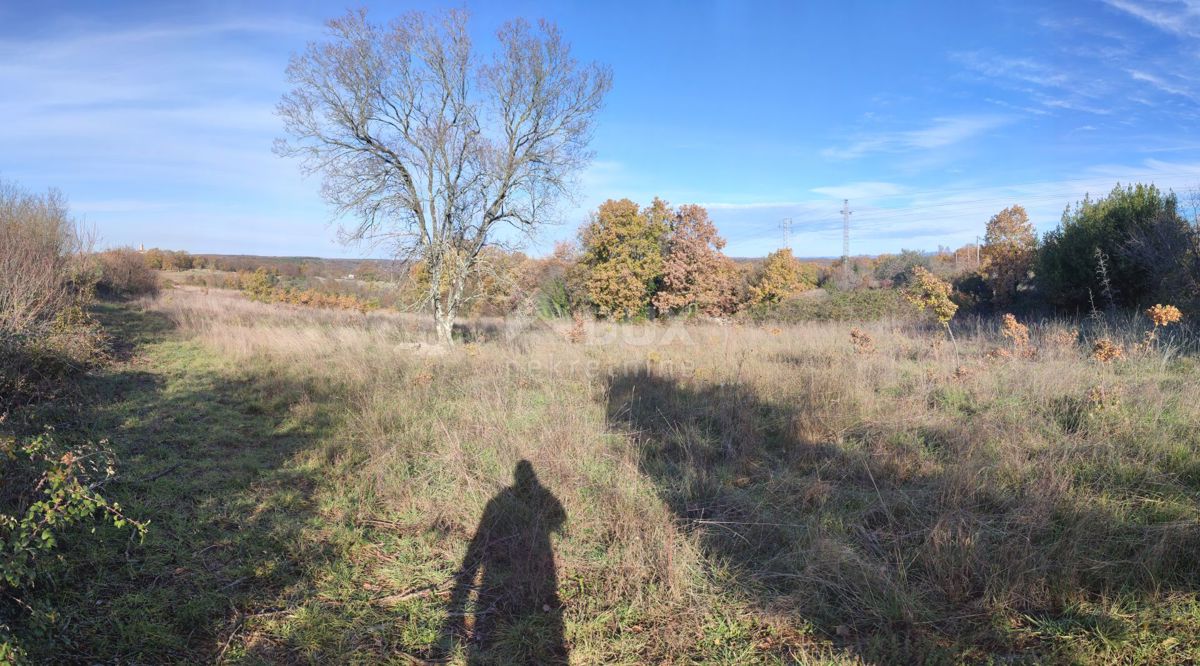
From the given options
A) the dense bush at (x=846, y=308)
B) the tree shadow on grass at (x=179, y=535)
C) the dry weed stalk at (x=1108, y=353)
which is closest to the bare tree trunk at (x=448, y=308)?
the tree shadow on grass at (x=179, y=535)

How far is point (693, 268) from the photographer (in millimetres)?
26344

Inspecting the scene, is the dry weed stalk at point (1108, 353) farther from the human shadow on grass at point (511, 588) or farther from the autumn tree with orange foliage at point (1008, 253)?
the autumn tree with orange foliage at point (1008, 253)

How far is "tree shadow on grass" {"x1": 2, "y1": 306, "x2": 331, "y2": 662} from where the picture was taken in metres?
2.70

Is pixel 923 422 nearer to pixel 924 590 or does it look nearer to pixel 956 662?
pixel 924 590

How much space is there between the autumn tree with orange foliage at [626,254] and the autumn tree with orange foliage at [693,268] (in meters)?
0.71

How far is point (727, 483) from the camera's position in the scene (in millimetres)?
4453

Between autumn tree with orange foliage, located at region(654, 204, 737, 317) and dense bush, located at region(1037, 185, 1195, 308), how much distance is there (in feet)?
40.4

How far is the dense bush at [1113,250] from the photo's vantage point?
13508 mm

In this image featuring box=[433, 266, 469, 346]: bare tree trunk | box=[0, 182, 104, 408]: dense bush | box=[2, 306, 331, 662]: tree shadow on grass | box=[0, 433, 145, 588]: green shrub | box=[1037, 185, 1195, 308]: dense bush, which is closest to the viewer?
box=[0, 433, 145, 588]: green shrub

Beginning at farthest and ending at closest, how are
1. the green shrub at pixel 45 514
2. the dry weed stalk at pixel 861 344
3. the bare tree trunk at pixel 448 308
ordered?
the bare tree trunk at pixel 448 308, the dry weed stalk at pixel 861 344, the green shrub at pixel 45 514

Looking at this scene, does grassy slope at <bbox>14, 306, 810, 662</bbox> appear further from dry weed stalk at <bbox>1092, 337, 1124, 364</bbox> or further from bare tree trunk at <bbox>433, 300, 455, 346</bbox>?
dry weed stalk at <bbox>1092, 337, 1124, 364</bbox>

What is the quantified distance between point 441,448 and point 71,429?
13.0 ft

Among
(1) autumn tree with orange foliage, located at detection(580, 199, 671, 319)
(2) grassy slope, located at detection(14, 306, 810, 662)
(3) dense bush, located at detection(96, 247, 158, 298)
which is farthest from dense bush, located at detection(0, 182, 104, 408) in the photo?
(1) autumn tree with orange foliage, located at detection(580, 199, 671, 319)

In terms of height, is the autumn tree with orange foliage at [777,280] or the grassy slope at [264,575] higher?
the autumn tree with orange foliage at [777,280]
